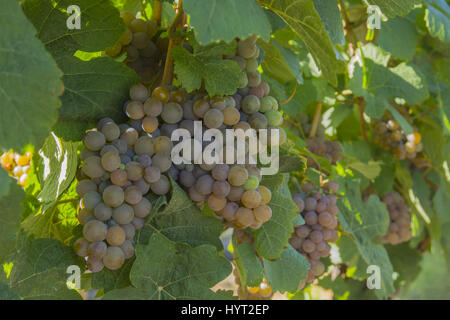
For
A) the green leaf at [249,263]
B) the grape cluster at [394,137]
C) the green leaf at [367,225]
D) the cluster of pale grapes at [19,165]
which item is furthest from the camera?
the grape cluster at [394,137]

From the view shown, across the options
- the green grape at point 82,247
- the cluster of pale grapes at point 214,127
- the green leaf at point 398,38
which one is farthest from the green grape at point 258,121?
the green leaf at point 398,38

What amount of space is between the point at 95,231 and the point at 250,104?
1.03ft

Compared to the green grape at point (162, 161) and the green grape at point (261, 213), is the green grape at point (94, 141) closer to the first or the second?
the green grape at point (162, 161)

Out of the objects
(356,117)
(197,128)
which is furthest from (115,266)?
(356,117)

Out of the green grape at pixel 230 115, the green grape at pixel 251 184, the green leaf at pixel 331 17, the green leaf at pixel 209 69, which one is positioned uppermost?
the green leaf at pixel 331 17

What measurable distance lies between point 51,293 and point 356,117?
136 centimetres

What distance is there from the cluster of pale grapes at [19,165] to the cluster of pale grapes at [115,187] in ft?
1.15

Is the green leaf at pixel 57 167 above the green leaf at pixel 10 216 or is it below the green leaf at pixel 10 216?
below

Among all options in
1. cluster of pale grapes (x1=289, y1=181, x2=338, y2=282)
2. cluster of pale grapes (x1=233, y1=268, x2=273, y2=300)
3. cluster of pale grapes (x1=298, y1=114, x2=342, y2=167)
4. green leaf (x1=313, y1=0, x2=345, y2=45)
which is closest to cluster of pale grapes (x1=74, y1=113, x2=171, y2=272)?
green leaf (x1=313, y1=0, x2=345, y2=45)

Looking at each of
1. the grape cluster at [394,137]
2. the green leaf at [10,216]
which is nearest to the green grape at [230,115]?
the green leaf at [10,216]

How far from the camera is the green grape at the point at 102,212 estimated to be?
27.9 inches

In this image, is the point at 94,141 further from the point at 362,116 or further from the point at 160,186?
the point at 362,116

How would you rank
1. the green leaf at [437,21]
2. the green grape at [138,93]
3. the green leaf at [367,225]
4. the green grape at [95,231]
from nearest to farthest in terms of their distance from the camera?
the green grape at [95,231]
the green grape at [138,93]
the green leaf at [367,225]
the green leaf at [437,21]

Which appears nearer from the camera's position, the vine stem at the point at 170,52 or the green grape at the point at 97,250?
the green grape at the point at 97,250
